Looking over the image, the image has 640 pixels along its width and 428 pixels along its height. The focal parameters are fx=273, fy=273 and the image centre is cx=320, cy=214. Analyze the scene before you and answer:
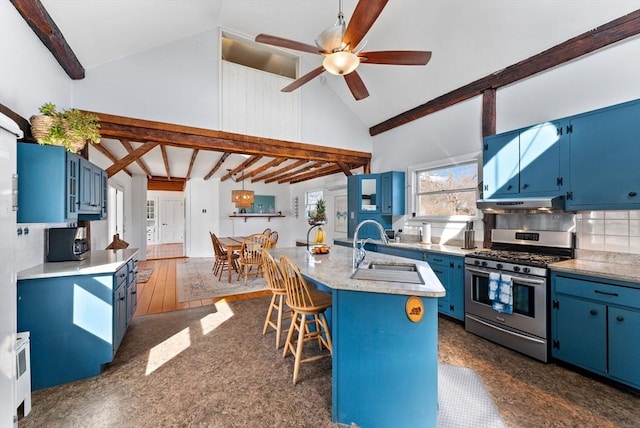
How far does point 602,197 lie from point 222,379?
141 inches

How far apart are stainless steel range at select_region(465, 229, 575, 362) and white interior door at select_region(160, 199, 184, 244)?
38.0 ft

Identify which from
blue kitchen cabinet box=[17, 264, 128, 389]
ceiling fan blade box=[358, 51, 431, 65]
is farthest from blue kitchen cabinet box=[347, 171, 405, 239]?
blue kitchen cabinet box=[17, 264, 128, 389]

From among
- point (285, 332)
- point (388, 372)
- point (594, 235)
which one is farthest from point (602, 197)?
point (285, 332)

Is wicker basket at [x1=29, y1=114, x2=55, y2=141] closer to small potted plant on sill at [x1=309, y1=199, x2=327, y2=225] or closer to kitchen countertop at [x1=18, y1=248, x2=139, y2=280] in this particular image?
kitchen countertop at [x1=18, y1=248, x2=139, y2=280]

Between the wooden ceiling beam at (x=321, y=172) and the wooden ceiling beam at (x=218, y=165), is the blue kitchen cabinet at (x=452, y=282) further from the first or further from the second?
the wooden ceiling beam at (x=218, y=165)

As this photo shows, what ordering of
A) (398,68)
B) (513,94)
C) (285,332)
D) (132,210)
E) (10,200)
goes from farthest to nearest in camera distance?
(132,210) → (398,68) → (513,94) → (285,332) → (10,200)

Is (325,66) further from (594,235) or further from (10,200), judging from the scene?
(594,235)

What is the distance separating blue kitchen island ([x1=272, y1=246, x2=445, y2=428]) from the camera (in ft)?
5.41

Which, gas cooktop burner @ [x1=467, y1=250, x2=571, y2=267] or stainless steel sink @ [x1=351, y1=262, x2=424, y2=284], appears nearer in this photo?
stainless steel sink @ [x1=351, y1=262, x2=424, y2=284]

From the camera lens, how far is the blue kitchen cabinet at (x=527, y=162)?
2639mm

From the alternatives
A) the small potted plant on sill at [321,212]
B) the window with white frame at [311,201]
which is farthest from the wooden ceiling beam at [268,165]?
the window with white frame at [311,201]

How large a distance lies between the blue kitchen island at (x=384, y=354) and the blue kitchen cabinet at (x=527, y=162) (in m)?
1.98

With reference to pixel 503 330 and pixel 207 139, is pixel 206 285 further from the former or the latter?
pixel 503 330

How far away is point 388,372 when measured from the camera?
1660 millimetres
